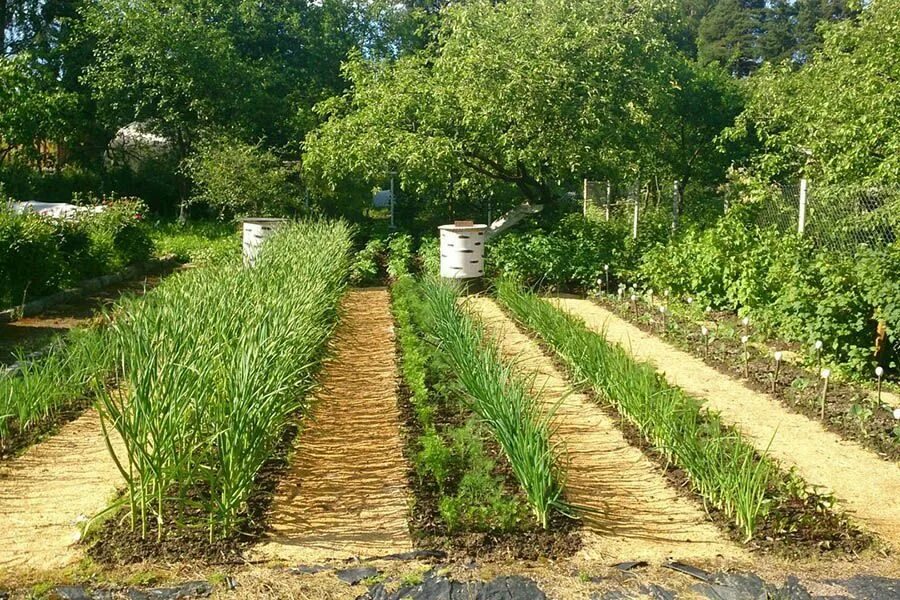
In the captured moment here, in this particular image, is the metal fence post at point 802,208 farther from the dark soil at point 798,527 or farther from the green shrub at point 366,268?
the dark soil at point 798,527

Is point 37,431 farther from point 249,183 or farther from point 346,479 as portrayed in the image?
point 249,183

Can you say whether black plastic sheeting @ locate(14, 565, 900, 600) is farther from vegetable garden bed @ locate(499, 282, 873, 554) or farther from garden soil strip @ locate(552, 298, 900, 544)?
garden soil strip @ locate(552, 298, 900, 544)

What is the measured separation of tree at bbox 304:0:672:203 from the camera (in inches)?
452

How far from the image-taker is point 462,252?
428 inches

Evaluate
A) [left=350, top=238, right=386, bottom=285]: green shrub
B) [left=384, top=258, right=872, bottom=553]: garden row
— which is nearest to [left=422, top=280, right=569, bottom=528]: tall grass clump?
[left=384, top=258, right=872, bottom=553]: garden row

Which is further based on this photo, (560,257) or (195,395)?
(560,257)

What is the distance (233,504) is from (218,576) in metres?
0.33

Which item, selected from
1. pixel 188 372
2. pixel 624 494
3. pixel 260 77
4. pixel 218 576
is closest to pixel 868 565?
pixel 624 494

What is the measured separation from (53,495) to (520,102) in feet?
28.5

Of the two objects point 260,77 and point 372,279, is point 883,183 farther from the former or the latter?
point 260,77

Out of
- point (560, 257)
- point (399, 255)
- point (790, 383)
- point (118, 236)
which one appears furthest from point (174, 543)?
point (118, 236)

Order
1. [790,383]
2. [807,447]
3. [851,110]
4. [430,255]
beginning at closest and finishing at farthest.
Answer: [807,447] → [790,383] → [851,110] → [430,255]

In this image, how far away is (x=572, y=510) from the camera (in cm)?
370

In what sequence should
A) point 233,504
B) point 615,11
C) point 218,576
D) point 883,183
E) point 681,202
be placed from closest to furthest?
point 218,576 → point 233,504 → point 883,183 → point 615,11 → point 681,202
